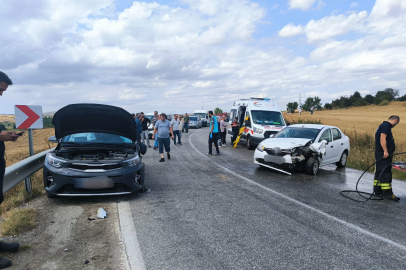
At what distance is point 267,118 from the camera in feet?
Answer: 55.3

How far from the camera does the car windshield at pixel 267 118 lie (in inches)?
651

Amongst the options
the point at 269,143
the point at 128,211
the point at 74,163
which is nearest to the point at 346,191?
the point at 269,143

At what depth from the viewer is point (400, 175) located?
984cm

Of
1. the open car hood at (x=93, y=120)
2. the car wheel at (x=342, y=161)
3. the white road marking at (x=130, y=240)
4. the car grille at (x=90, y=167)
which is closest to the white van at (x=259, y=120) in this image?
the car wheel at (x=342, y=161)

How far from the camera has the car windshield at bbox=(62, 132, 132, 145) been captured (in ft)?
22.8

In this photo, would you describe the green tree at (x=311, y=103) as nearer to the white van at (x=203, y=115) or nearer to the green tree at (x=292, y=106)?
the green tree at (x=292, y=106)

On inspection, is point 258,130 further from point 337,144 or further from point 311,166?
point 311,166

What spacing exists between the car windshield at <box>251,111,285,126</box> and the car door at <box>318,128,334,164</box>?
5.78 meters

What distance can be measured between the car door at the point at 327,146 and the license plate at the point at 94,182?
6.96m

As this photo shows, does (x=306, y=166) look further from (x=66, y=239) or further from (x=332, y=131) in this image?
(x=66, y=239)

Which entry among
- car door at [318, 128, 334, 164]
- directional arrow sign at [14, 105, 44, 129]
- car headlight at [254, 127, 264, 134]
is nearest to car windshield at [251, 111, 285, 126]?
car headlight at [254, 127, 264, 134]

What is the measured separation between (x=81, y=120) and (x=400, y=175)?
9.51 meters

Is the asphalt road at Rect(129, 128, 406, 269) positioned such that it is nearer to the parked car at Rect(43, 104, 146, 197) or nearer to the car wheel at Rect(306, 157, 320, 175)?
the parked car at Rect(43, 104, 146, 197)

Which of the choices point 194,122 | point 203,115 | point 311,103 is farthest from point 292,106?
point 194,122
